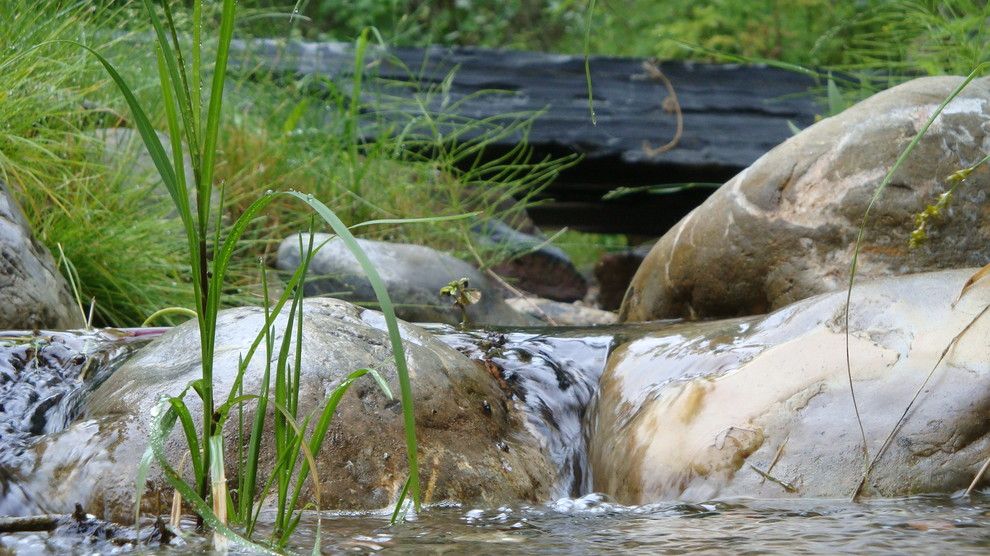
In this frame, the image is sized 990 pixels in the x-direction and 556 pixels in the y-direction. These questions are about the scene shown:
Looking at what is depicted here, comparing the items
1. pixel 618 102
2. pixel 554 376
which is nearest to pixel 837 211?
pixel 554 376

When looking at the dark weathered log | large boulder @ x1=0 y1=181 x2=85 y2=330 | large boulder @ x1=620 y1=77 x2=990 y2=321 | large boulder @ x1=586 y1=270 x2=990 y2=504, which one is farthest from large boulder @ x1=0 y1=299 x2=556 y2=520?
the dark weathered log

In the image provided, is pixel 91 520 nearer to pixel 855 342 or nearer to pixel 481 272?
pixel 855 342

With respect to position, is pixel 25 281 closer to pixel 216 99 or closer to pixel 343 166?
pixel 216 99

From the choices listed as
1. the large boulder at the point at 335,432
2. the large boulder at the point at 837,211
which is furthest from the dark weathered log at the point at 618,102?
the large boulder at the point at 335,432

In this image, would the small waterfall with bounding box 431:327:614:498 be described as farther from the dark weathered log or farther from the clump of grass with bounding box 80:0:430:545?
the dark weathered log

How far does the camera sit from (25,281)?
303 centimetres

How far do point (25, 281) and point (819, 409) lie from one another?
7.45 feet

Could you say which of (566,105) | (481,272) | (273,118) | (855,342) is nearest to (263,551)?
(855,342)

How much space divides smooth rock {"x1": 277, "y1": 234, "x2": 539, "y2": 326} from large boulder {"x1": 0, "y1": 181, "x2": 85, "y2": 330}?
3.88 ft

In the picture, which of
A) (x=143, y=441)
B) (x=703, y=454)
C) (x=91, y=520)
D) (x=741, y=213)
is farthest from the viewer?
(x=741, y=213)

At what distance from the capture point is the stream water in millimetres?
1679

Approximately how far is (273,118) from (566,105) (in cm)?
209

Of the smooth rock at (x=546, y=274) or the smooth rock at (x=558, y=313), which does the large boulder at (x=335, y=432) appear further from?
the smooth rock at (x=546, y=274)

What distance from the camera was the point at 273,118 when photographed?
537cm
